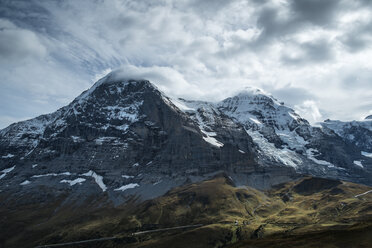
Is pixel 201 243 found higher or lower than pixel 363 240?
lower

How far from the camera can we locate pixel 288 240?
110 m

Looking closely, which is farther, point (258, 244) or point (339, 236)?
point (258, 244)

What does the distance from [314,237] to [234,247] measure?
90.0 ft

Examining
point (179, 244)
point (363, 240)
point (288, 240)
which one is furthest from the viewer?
point (179, 244)

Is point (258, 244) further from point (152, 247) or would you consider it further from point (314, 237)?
point (152, 247)

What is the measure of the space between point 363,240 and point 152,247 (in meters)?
135

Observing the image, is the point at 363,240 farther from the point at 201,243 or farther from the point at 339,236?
the point at 201,243

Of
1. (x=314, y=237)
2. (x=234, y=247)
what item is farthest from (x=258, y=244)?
(x=314, y=237)

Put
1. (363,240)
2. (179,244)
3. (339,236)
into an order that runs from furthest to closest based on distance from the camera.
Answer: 1. (179,244)
2. (339,236)
3. (363,240)

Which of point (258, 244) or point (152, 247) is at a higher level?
point (258, 244)

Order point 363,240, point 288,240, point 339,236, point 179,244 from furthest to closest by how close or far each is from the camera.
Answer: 1. point 179,244
2. point 288,240
3. point 339,236
4. point 363,240

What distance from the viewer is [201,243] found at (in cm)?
19888

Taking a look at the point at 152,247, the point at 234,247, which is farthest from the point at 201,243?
the point at 234,247

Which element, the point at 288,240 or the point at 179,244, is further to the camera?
the point at 179,244
